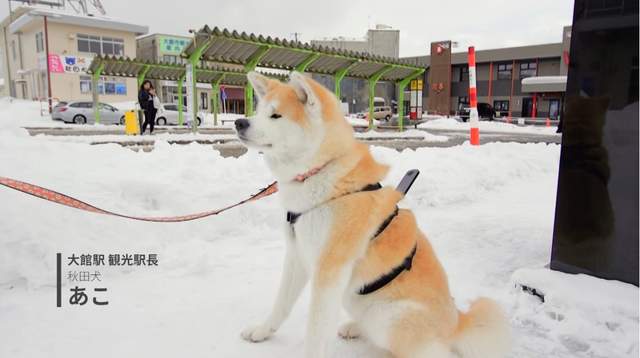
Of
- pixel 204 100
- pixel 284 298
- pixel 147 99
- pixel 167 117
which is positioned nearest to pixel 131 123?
pixel 147 99

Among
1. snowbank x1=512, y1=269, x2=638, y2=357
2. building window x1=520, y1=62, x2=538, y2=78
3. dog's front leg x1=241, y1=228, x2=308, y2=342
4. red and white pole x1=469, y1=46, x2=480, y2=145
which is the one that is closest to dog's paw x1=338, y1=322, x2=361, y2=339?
dog's front leg x1=241, y1=228, x2=308, y2=342

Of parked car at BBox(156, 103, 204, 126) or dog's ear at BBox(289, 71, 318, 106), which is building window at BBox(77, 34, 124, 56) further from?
dog's ear at BBox(289, 71, 318, 106)

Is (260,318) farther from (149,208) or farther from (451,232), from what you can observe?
(451,232)

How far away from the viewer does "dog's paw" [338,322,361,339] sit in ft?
7.29

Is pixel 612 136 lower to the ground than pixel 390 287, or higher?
higher

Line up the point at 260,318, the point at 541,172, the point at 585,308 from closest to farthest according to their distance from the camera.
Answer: the point at 585,308
the point at 260,318
the point at 541,172

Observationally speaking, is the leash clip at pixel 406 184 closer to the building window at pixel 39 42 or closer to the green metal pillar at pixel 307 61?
the green metal pillar at pixel 307 61

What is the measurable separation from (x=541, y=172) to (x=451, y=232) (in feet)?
13.5

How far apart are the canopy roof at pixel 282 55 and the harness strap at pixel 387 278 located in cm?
967

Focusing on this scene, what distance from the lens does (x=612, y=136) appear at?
2361 mm

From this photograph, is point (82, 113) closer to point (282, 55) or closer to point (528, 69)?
point (282, 55)

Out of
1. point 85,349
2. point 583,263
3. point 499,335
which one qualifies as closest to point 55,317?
point 85,349

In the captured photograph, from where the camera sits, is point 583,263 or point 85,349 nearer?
point 85,349

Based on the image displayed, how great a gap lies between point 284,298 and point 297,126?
95 cm
